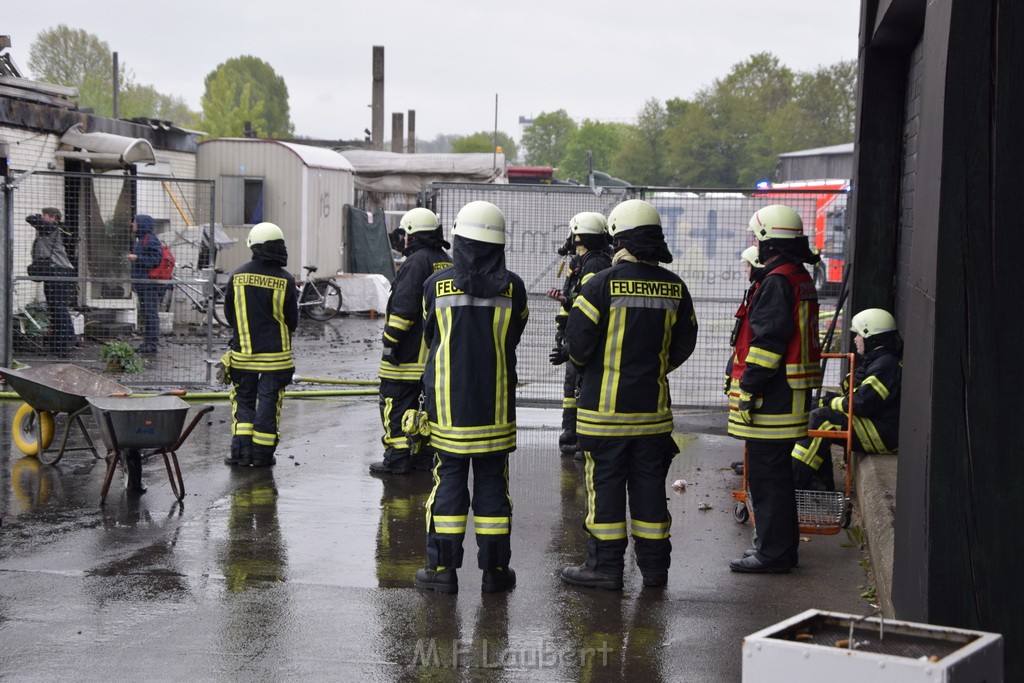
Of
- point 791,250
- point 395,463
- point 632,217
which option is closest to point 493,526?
point 632,217

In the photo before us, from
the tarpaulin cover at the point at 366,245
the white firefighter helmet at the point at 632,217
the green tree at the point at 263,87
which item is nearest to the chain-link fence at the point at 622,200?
the white firefighter helmet at the point at 632,217

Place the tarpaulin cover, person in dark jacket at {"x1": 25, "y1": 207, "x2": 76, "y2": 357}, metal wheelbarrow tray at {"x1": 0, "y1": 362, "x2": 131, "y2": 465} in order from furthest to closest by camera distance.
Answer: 1. the tarpaulin cover
2. person in dark jacket at {"x1": 25, "y1": 207, "x2": 76, "y2": 357}
3. metal wheelbarrow tray at {"x1": 0, "y1": 362, "x2": 131, "y2": 465}

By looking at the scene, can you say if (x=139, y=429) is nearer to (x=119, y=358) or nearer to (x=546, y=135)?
(x=119, y=358)

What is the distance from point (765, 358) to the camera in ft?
21.3

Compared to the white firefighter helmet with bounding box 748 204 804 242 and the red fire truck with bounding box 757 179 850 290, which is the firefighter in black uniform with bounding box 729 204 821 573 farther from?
the red fire truck with bounding box 757 179 850 290

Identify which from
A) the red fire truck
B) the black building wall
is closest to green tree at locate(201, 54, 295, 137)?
the red fire truck

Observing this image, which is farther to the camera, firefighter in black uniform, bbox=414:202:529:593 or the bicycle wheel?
the bicycle wheel

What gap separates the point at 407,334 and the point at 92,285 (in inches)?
351

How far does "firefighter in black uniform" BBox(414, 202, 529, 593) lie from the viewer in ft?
20.2

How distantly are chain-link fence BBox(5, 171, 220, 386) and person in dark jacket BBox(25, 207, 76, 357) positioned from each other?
15 mm

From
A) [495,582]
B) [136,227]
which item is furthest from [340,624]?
[136,227]

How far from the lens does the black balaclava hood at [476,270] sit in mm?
6133

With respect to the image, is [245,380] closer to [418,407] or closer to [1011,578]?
[418,407]

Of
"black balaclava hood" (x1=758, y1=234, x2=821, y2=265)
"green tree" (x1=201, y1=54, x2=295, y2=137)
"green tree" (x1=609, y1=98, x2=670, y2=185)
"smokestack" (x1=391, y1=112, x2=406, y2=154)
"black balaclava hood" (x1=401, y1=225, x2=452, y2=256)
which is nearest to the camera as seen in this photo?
"black balaclava hood" (x1=758, y1=234, x2=821, y2=265)
